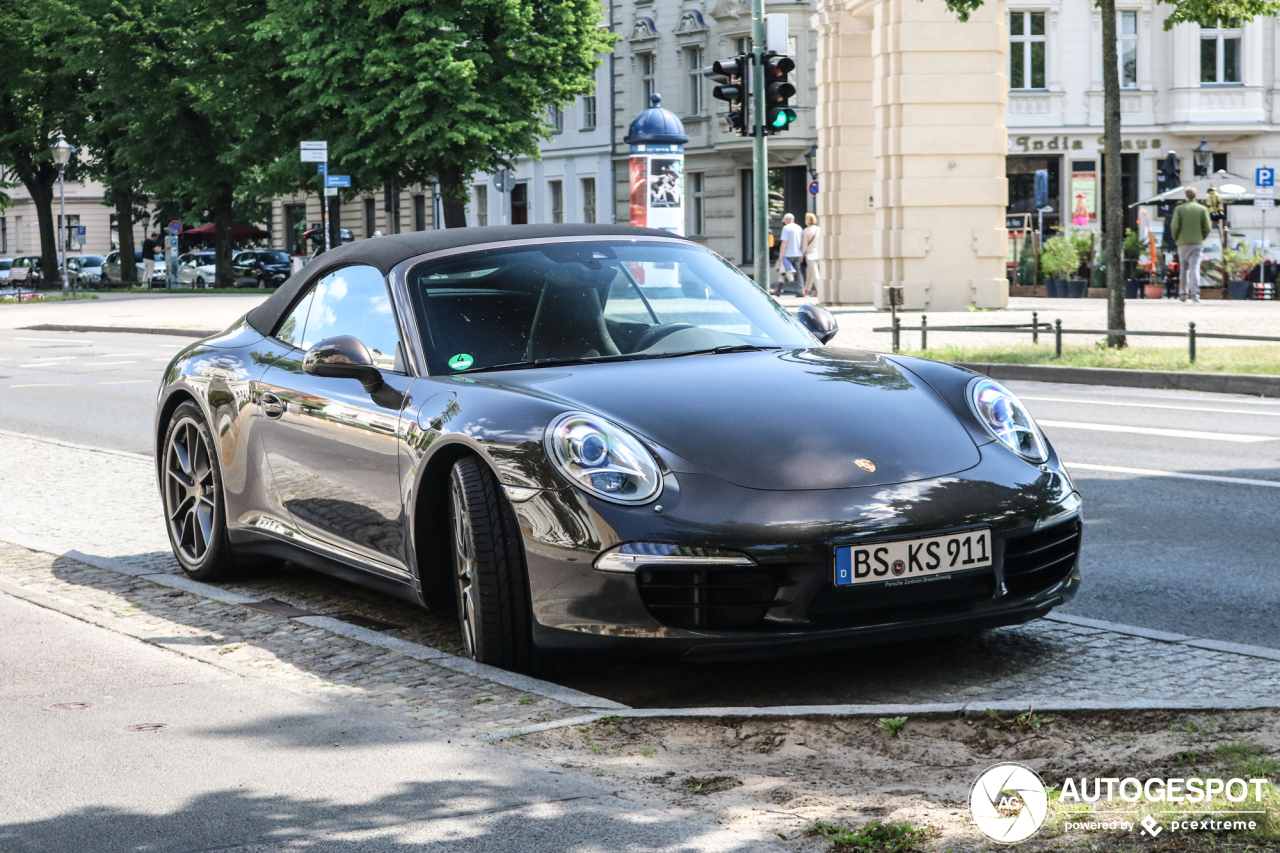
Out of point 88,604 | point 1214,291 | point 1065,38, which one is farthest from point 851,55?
point 88,604

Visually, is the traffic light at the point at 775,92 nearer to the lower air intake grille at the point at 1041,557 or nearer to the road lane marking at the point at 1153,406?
the road lane marking at the point at 1153,406

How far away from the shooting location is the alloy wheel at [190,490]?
23.0 ft

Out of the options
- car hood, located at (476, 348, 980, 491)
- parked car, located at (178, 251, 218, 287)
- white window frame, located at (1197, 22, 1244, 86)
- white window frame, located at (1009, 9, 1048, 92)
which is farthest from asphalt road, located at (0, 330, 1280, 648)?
parked car, located at (178, 251, 218, 287)

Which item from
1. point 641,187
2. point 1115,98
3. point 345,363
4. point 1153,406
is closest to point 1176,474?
point 1153,406

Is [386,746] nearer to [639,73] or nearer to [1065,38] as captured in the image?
[1065,38]

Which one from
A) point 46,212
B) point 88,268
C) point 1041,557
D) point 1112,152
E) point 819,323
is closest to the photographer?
point 1041,557

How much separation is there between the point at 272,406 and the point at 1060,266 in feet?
102

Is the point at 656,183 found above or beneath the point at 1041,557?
above

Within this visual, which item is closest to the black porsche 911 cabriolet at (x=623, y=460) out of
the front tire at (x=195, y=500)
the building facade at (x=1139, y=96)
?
the front tire at (x=195, y=500)

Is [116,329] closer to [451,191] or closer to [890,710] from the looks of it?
[451,191]

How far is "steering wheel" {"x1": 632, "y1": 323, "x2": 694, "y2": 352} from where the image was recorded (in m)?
5.84

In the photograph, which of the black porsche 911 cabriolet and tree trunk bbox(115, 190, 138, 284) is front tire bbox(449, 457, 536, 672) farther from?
tree trunk bbox(115, 190, 138, 284)

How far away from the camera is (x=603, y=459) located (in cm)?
485

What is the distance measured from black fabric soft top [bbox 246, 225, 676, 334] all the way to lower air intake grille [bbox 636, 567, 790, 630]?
1.88 m
